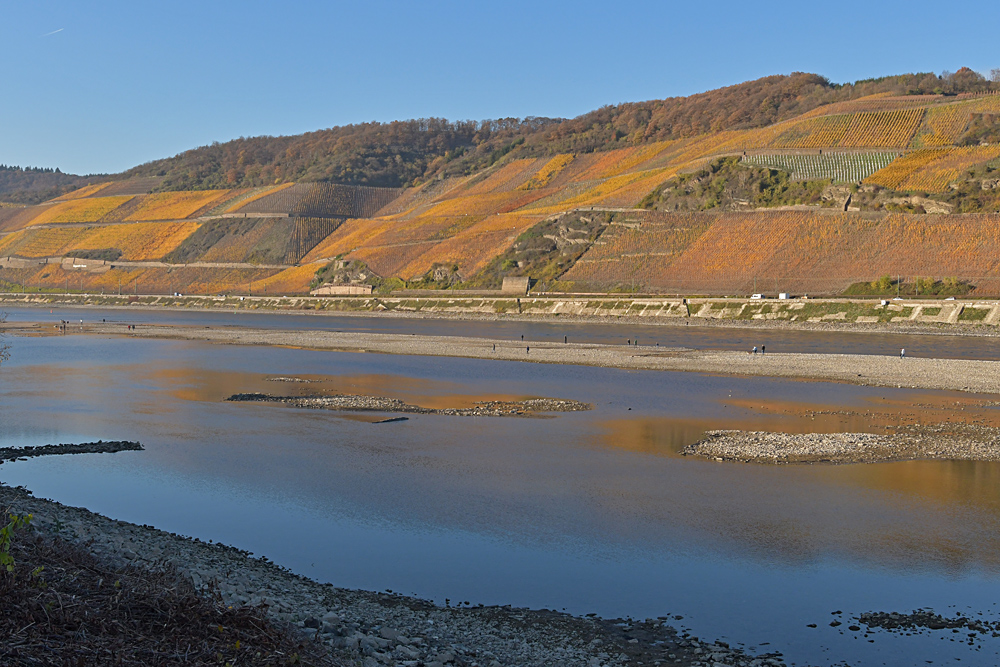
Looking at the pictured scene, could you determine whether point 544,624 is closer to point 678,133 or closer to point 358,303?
point 358,303

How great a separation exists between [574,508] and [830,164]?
108 metres

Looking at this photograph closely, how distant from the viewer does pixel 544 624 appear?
1142 cm

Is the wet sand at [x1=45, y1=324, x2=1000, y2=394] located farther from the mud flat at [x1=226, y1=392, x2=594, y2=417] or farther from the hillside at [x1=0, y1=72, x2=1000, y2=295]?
the hillside at [x1=0, y1=72, x2=1000, y2=295]

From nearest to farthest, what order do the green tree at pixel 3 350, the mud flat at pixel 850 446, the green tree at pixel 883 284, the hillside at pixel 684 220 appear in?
the green tree at pixel 3 350, the mud flat at pixel 850 446, the green tree at pixel 883 284, the hillside at pixel 684 220

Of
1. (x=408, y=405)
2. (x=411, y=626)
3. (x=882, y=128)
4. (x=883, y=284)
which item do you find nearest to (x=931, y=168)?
(x=882, y=128)

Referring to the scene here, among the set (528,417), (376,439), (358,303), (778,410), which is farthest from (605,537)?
(358,303)

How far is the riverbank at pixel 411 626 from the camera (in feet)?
31.2

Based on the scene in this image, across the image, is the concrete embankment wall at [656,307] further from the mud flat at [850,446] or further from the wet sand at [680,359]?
the mud flat at [850,446]

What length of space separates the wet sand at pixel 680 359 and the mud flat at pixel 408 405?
47.2 feet

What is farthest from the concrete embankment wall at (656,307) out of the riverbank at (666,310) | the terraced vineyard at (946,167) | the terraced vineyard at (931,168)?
the terraced vineyard at (931,168)

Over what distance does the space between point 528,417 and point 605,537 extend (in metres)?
14.6

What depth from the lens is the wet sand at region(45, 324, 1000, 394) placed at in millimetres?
40447

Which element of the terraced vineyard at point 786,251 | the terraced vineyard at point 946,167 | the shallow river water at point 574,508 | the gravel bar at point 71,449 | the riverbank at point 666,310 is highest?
the terraced vineyard at point 946,167

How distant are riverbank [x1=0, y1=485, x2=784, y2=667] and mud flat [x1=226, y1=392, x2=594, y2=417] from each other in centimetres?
1817
